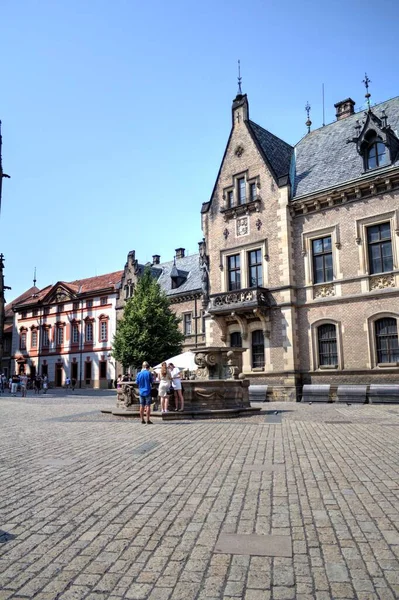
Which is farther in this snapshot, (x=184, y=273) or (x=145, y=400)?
(x=184, y=273)

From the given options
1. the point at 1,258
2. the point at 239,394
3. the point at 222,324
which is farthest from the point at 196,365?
the point at 1,258

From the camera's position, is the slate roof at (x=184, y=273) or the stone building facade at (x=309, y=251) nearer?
the stone building facade at (x=309, y=251)

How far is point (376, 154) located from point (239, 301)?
35.7 feet

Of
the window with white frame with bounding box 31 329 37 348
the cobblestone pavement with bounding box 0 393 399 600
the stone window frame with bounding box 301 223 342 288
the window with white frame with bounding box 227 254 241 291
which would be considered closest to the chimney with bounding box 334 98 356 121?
the stone window frame with bounding box 301 223 342 288

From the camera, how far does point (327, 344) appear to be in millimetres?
26188

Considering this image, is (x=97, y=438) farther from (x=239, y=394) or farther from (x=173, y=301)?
(x=173, y=301)

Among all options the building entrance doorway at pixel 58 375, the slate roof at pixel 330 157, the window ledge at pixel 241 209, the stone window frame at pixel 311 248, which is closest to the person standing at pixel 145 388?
the stone window frame at pixel 311 248

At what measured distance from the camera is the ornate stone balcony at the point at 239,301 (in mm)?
27344

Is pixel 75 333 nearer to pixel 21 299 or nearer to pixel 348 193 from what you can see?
pixel 21 299

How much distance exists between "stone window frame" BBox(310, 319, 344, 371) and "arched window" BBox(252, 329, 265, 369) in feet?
10.3

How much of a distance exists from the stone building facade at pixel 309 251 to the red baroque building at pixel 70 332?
24090 millimetres

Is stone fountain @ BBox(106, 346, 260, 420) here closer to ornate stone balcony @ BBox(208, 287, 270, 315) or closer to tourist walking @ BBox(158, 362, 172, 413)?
tourist walking @ BBox(158, 362, 172, 413)

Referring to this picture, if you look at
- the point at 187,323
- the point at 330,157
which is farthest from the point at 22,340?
the point at 330,157

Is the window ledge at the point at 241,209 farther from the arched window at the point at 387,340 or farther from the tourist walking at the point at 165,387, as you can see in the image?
the tourist walking at the point at 165,387
